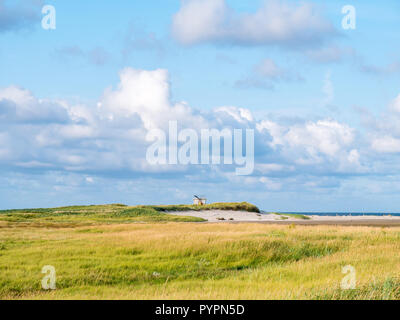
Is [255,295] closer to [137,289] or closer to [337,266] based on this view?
[137,289]

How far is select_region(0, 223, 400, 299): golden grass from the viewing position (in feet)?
60.7

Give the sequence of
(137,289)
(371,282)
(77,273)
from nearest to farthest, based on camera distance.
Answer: (371,282), (137,289), (77,273)

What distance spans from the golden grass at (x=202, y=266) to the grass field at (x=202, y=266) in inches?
2.0

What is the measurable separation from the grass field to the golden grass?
51 mm

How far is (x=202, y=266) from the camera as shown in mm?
26672

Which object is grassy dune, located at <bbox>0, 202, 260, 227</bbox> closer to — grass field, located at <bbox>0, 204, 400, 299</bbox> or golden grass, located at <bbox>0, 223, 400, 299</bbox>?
grass field, located at <bbox>0, 204, 400, 299</bbox>

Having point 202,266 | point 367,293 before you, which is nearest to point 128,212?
point 202,266

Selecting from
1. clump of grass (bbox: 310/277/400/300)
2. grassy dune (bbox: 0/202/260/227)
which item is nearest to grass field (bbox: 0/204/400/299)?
clump of grass (bbox: 310/277/400/300)

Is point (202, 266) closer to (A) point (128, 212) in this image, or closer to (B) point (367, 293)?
(B) point (367, 293)
